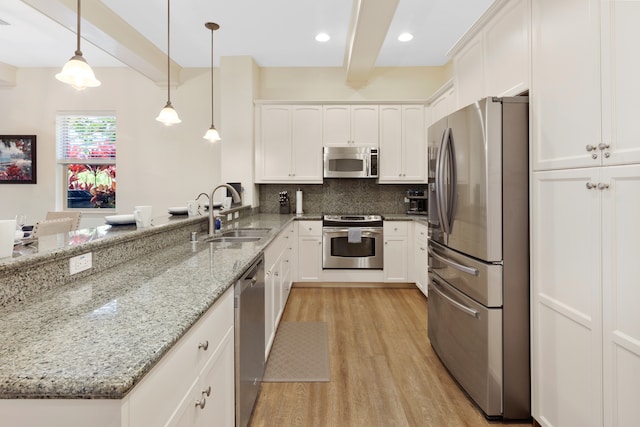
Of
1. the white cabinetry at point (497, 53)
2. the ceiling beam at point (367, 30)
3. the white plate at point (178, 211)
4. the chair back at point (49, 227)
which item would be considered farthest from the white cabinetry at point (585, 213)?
the chair back at point (49, 227)

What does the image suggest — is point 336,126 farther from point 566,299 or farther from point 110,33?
point 566,299

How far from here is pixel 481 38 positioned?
2.21 metres

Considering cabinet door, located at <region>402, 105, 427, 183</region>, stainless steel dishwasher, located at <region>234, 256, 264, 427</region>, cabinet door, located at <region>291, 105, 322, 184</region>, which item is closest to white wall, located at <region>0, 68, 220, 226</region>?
cabinet door, located at <region>291, 105, 322, 184</region>

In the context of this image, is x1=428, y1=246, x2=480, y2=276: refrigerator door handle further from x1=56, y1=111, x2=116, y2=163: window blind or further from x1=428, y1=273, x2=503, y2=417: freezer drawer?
x1=56, y1=111, x2=116, y2=163: window blind

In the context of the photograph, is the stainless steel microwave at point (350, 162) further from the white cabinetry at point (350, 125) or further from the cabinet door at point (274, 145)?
the cabinet door at point (274, 145)

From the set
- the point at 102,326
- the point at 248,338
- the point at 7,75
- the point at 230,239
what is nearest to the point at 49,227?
the point at 230,239

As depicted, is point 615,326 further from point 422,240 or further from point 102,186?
point 102,186

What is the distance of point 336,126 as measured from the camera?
14.6ft

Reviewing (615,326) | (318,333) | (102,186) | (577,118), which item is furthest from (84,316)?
(102,186)

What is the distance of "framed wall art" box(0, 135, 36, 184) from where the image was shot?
471cm

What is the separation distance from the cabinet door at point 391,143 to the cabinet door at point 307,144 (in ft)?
2.76

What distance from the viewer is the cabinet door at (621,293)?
117 centimetres

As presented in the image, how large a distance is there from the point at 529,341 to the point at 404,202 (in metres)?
3.11

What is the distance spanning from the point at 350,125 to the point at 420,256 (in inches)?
75.9
